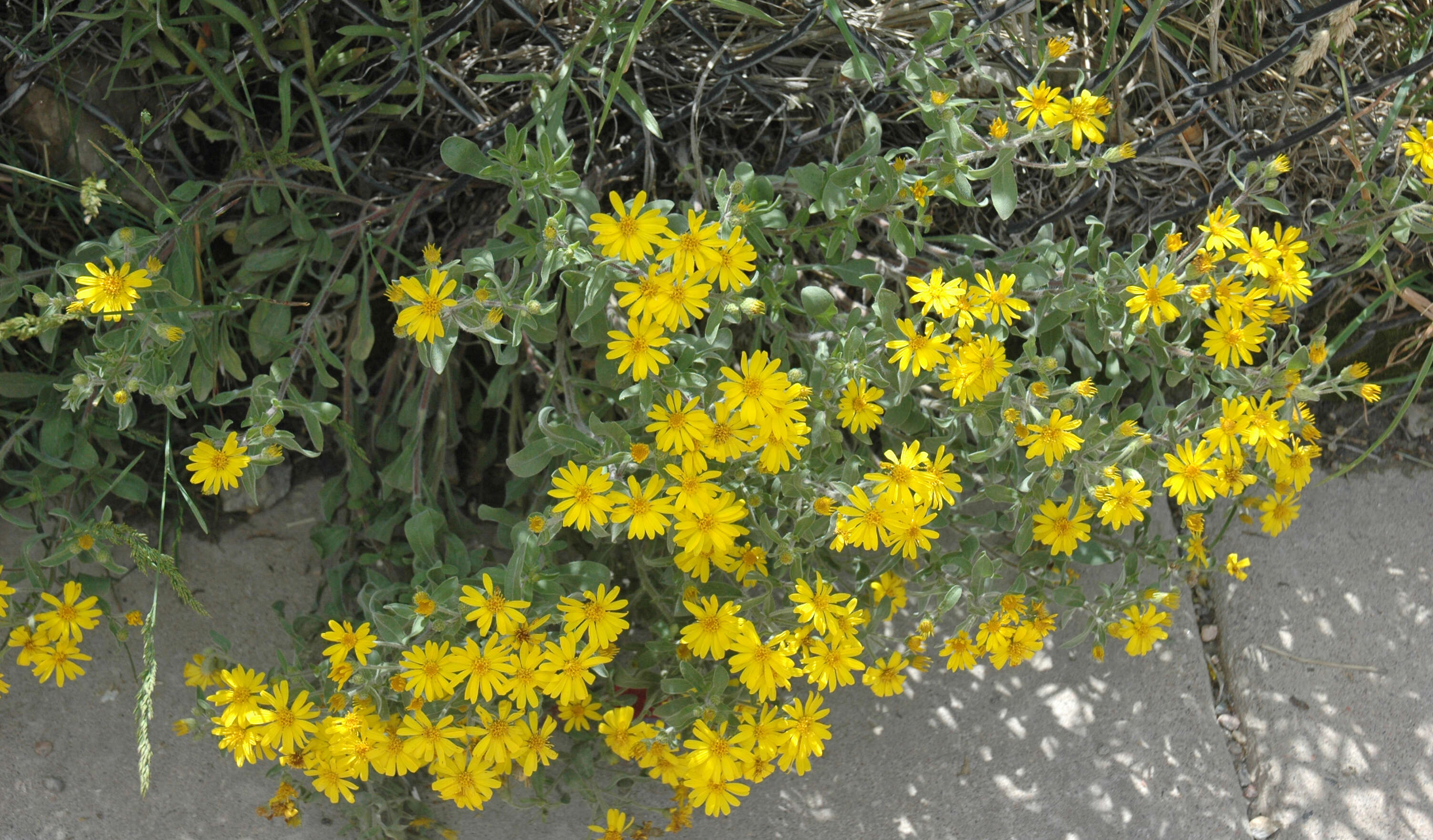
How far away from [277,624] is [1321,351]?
7.64 ft

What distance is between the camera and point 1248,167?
207 centimetres

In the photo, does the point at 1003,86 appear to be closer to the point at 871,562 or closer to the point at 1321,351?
the point at 1321,351

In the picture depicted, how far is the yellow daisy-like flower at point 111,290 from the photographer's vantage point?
1824mm

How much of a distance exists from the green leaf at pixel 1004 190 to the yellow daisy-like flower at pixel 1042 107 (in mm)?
87

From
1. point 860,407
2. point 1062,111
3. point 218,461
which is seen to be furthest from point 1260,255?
point 218,461

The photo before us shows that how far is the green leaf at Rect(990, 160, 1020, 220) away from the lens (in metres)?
1.92

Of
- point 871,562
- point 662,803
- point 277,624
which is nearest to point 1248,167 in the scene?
point 871,562

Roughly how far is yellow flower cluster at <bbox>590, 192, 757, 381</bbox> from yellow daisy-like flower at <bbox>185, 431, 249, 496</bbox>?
0.70 meters

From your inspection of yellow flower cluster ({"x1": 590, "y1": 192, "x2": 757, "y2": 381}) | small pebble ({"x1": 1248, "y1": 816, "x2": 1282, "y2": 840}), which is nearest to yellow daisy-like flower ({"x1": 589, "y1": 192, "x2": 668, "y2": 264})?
yellow flower cluster ({"x1": 590, "y1": 192, "x2": 757, "y2": 381})

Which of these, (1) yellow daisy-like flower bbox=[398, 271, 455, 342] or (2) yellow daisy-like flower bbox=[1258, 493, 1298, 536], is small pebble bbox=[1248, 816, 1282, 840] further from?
(1) yellow daisy-like flower bbox=[398, 271, 455, 342]

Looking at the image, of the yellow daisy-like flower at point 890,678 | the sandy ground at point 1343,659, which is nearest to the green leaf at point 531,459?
the yellow daisy-like flower at point 890,678

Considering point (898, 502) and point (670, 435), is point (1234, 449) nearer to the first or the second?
point (898, 502)

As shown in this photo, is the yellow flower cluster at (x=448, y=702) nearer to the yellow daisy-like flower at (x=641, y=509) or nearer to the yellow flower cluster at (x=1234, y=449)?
the yellow daisy-like flower at (x=641, y=509)

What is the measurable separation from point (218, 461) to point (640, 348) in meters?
→ 0.77
